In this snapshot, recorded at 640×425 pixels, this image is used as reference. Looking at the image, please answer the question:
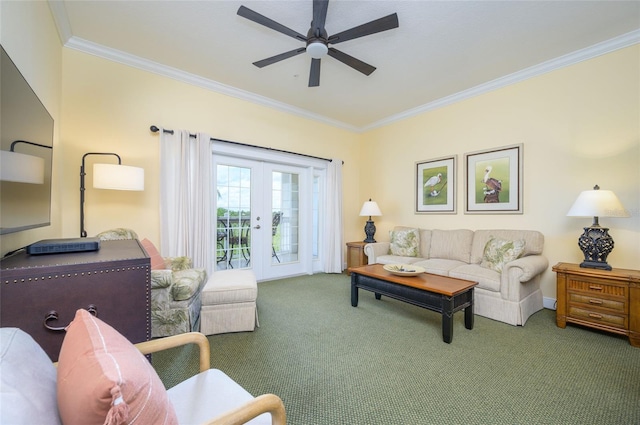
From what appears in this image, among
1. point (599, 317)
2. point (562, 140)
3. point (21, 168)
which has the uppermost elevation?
point (562, 140)

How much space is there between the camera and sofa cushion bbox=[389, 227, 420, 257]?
159 inches

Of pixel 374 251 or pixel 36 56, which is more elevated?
pixel 36 56

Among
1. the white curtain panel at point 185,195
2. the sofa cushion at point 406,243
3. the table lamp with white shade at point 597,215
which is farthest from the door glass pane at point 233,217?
the table lamp with white shade at point 597,215

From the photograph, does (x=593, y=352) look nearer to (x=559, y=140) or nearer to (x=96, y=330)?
(x=559, y=140)

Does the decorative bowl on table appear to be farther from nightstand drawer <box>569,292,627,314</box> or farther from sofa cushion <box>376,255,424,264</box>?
nightstand drawer <box>569,292,627,314</box>

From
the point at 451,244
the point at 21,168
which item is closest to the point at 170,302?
the point at 21,168

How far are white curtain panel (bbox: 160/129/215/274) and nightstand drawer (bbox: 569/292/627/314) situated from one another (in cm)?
411

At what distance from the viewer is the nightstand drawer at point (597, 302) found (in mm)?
2293

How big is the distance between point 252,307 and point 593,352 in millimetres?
2890

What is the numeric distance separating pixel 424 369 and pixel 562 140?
3146mm

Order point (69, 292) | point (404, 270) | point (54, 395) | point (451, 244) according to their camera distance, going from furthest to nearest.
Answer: point (451, 244)
point (404, 270)
point (69, 292)
point (54, 395)

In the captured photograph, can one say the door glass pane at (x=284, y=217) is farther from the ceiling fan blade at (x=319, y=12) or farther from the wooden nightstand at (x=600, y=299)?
the wooden nightstand at (x=600, y=299)

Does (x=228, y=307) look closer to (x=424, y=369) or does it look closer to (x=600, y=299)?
(x=424, y=369)

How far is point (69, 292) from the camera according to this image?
3.77ft
